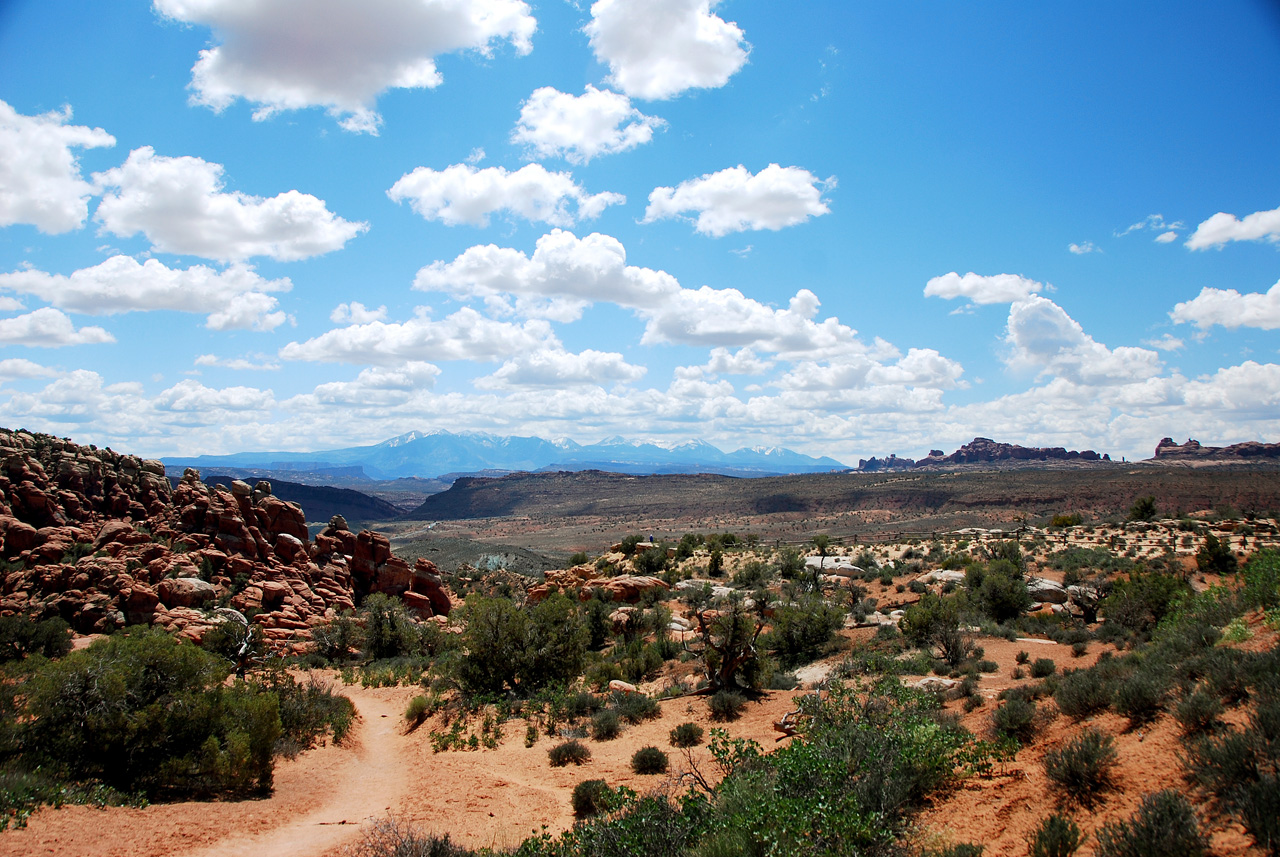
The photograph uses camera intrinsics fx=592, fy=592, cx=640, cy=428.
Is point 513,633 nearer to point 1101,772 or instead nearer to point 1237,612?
point 1101,772

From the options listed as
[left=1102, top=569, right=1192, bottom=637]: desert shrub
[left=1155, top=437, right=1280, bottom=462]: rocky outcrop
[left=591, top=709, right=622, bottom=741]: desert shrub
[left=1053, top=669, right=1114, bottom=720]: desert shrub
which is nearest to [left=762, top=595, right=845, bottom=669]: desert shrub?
[left=591, top=709, right=622, bottom=741]: desert shrub

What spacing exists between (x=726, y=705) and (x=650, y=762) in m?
3.44

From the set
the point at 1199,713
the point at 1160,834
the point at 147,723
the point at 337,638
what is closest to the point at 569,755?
the point at 147,723

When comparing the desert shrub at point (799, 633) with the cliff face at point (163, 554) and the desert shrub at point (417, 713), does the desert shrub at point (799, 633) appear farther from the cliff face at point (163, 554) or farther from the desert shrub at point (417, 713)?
the cliff face at point (163, 554)

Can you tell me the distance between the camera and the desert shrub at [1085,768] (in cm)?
672

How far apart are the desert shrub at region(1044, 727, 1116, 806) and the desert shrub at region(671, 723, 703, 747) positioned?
728cm

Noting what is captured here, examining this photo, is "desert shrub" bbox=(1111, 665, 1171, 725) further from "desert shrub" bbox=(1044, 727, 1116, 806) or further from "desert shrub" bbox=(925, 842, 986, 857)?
"desert shrub" bbox=(925, 842, 986, 857)

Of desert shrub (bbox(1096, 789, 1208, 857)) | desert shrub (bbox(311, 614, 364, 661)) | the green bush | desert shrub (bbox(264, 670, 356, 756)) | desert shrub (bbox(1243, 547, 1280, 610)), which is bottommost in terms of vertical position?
desert shrub (bbox(311, 614, 364, 661))

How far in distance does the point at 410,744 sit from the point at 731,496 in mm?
103022

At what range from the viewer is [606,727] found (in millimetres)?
14000

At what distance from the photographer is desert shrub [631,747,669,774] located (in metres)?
11.4

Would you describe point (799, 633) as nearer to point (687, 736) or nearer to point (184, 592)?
point (687, 736)

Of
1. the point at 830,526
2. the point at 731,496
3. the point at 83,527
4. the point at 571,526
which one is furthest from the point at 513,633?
the point at 731,496

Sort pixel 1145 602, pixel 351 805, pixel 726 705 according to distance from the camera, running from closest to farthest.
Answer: pixel 351 805, pixel 726 705, pixel 1145 602
